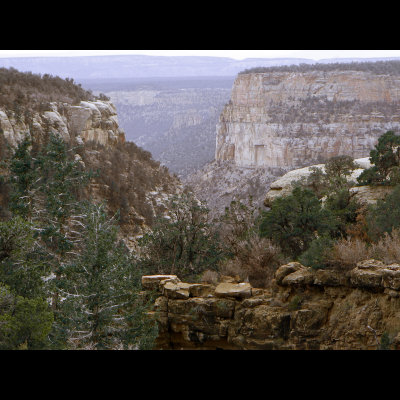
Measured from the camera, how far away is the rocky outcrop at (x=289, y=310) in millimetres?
7395

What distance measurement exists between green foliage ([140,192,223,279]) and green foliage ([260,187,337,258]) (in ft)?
5.02

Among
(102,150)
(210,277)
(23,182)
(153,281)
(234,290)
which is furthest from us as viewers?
(102,150)

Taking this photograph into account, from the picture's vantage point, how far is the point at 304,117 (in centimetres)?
6378

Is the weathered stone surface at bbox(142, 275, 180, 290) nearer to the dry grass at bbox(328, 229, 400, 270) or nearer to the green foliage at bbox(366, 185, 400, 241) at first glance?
the dry grass at bbox(328, 229, 400, 270)

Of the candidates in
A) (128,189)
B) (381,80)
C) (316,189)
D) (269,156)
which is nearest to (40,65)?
(269,156)

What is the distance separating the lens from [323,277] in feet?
27.1

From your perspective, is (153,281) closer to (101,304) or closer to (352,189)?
(101,304)

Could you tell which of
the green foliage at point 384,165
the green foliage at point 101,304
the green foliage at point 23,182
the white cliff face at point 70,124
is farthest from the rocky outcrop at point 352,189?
the white cliff face at point 70,124

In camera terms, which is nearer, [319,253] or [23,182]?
[319,253]

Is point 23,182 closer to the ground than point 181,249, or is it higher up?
higher up

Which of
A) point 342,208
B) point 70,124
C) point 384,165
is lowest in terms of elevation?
point 342,208

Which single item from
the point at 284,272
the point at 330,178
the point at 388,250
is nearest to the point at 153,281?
the point at 284,272

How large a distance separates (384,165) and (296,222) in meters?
3.56

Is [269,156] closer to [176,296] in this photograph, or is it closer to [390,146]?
[390,146]
